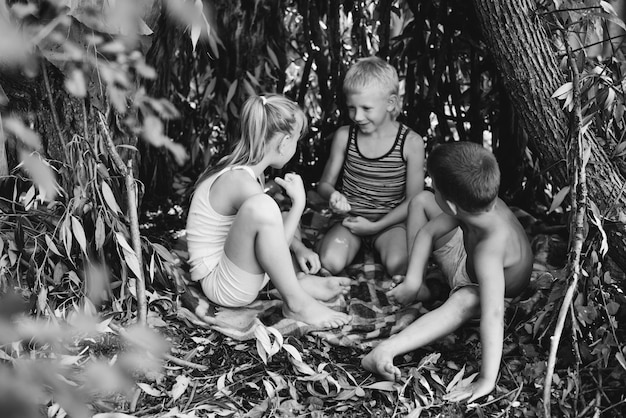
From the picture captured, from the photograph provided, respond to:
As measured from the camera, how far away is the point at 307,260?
2406 millimetres

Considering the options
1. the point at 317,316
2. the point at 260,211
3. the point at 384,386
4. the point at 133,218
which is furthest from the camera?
the point at 317,316

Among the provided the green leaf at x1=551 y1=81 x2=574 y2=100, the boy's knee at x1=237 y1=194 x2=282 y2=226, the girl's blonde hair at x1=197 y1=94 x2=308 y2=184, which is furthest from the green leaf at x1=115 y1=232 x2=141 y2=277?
the green leaf at x1=551 y1=81 x2=574 y2=100

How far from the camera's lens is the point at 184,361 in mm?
1873

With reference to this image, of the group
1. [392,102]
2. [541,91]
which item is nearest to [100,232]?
[392,102]

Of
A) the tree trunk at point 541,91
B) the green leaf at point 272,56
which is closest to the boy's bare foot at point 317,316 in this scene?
the tree trunk at point 541,91

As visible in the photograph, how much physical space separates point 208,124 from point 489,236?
5.35 ft

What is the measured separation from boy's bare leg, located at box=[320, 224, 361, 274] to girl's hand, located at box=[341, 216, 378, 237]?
0.03m

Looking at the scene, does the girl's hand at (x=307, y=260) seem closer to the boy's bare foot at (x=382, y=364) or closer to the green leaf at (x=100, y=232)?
the boy's bare foot at (x=382, y=364)

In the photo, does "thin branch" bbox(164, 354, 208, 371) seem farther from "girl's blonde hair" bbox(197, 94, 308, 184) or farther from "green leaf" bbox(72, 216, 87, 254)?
"girl's blonde hair" bbox(197, 94, 308, 184)

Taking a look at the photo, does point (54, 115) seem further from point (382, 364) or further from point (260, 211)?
point (382, 364)

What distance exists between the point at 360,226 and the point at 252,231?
22.6 inches

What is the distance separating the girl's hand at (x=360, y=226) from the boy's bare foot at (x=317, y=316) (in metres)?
0.42

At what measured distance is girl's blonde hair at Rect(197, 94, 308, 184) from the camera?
86.0 inches

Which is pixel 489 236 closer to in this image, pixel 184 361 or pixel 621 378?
pixel 621 378
